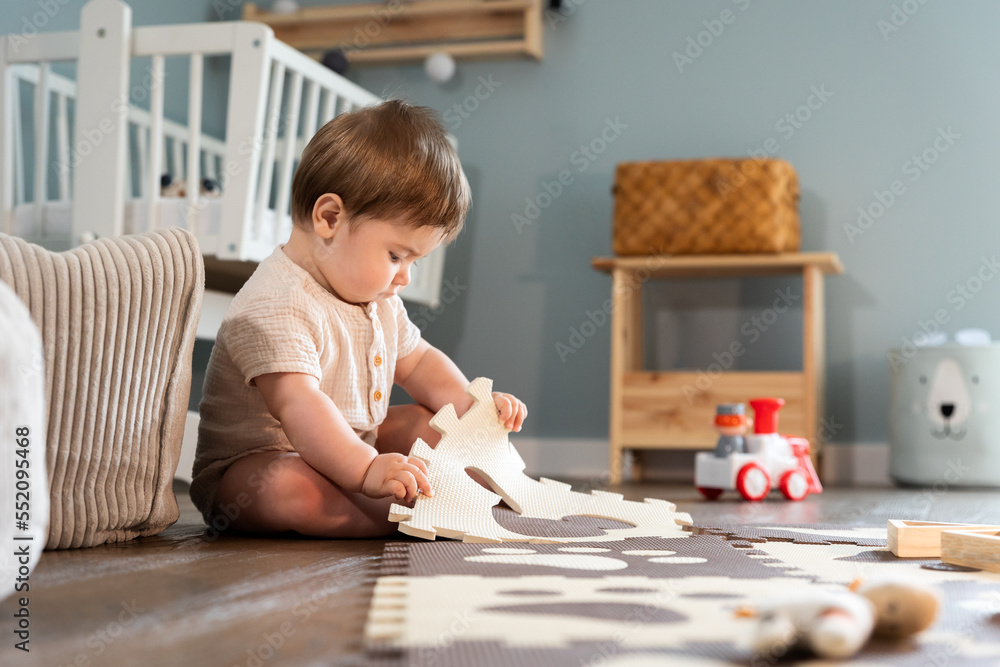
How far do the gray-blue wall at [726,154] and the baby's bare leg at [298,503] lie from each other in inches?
60.6

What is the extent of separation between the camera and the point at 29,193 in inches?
83.4

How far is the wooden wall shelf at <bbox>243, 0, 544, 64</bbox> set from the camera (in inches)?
100

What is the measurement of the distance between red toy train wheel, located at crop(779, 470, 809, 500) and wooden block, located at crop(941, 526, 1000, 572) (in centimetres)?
87

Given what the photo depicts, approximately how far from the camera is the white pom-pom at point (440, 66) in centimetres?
257

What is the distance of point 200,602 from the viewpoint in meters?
0.61

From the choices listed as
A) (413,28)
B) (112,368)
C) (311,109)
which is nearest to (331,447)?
(112,368)
